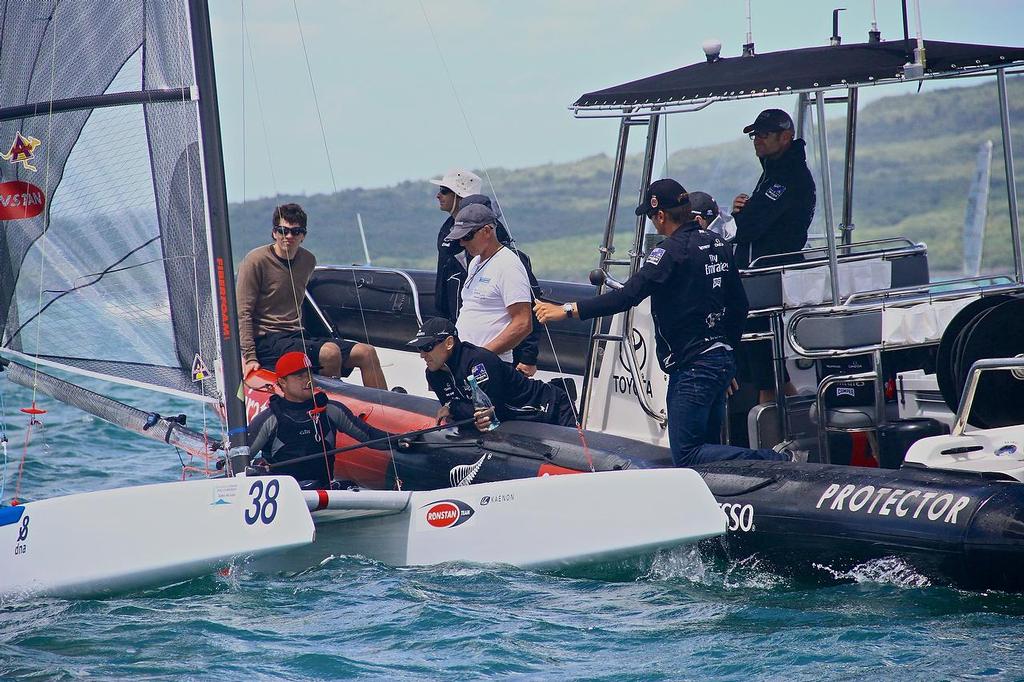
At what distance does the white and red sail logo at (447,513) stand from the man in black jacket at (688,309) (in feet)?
3.05

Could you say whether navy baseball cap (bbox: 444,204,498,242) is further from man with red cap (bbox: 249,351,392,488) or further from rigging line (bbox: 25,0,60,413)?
rigging line (bbox: 25,0,60,413)

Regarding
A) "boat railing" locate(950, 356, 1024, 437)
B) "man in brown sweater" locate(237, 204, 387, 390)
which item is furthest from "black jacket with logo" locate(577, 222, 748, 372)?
"man in brown sweater" locate(237, 204, 387, 390)

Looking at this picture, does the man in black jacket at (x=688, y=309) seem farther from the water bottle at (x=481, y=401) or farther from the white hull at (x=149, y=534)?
the white hull at (x=149, y=534)

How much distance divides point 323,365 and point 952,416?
3.96 metres

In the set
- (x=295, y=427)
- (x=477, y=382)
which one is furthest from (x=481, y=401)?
(x=295, y=427)

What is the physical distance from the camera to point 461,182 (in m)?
8.02

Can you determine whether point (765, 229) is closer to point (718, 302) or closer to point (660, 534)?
point (718, 302)

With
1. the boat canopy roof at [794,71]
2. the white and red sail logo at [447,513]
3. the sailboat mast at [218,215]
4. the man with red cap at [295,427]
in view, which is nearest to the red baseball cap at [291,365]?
the man with red cap at [295,427]

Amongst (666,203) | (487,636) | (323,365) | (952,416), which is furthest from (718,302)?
(323,365)

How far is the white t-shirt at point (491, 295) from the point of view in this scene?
6.72 meters

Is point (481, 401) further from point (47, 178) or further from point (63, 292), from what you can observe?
point (47, 178)

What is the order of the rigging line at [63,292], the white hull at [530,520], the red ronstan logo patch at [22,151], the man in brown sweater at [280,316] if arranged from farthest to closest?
the man in brown sweater at [280,316]
the red ronstan logo patch at [22,151]
the rigging line at [63,292]
the white hull at [530,520]

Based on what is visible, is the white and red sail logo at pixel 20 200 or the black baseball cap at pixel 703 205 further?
the black baseball cap at pixel 703 205

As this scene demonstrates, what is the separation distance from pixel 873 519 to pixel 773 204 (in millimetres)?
1956
